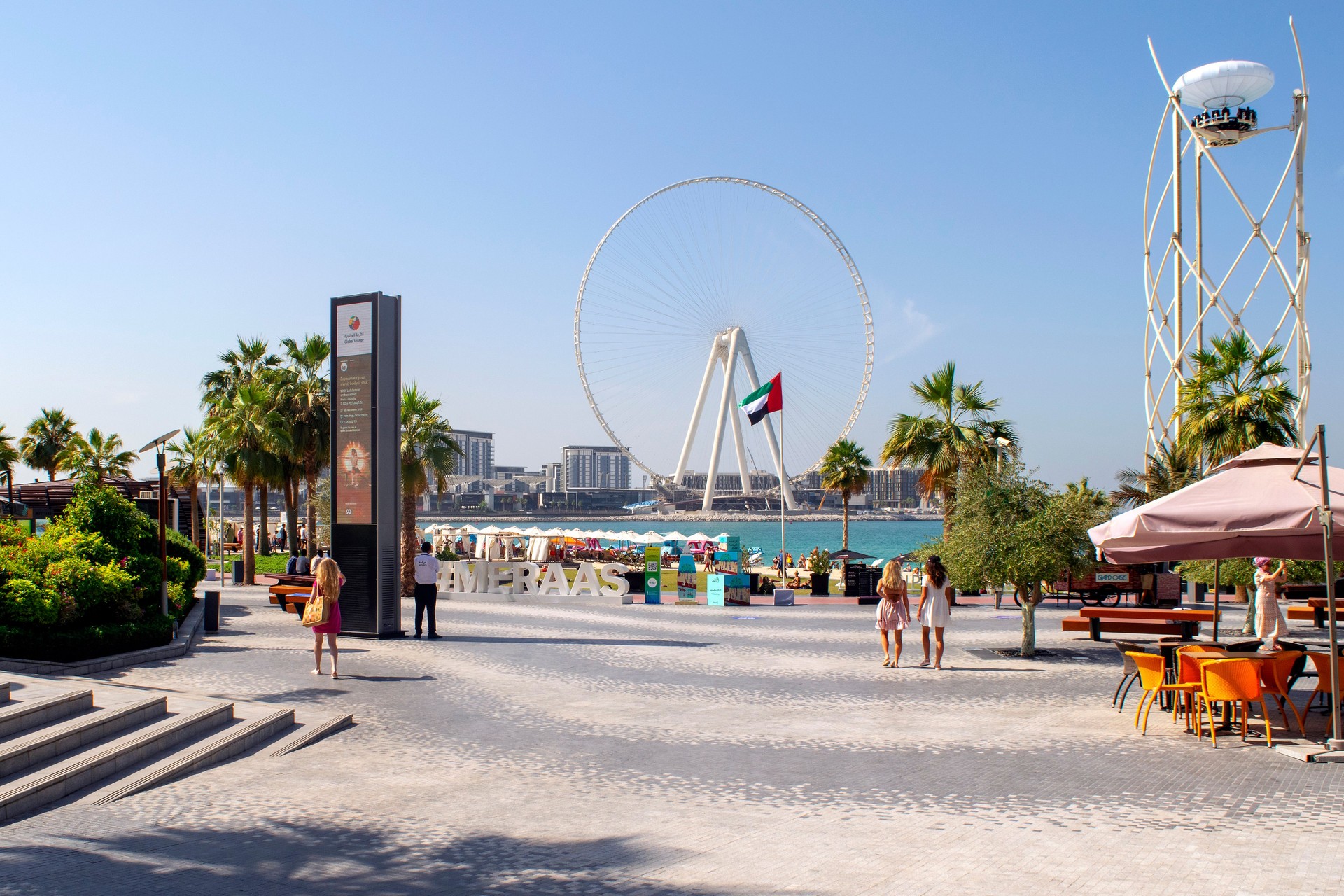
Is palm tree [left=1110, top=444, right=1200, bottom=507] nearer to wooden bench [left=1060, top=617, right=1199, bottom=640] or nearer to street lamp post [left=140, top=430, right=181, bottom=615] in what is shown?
wooden bench [left=1060, top=617, right=1199, bottom=640]

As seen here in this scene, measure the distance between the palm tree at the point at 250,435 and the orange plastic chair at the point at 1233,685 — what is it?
28.6 m

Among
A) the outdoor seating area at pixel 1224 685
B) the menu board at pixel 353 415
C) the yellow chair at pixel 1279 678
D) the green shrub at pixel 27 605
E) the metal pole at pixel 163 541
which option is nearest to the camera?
the outdoor seating area at pixel 1224 685

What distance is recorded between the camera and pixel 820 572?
34.7 metres

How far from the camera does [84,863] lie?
6.18 metres

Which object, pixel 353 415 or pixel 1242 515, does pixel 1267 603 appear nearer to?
pixel 1242 515

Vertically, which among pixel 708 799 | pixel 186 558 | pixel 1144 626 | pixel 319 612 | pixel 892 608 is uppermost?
pixel 186 558

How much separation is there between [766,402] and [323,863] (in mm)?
34073

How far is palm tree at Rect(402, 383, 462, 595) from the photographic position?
29547 millimetres

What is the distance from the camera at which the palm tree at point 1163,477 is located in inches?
1044

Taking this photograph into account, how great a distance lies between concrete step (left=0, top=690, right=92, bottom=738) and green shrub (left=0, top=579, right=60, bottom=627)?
462 centimetres

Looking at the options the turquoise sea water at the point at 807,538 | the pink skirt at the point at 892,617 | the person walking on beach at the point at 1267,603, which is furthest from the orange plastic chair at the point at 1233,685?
the turquoise sea water at the point at 807,538

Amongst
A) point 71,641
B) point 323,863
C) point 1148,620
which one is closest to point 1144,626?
point 1148,620

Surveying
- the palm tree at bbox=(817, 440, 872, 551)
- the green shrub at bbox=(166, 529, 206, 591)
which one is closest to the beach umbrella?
the green shrub at bbox=(166, 529, 206, 591)

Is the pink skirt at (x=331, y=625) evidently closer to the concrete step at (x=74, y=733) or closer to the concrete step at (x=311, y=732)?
the concrete step at (x=311, y=732)
